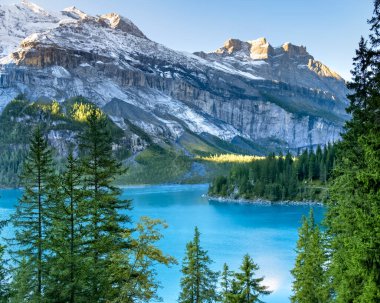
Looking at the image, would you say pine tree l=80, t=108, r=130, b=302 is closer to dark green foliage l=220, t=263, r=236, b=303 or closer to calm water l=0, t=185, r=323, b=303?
dark green foliage l=220, t=263, r=236, b=303

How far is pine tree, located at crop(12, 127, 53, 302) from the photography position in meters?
17.7

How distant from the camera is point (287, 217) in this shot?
109750 mm

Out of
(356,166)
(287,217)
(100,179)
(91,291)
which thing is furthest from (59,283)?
(287,217)

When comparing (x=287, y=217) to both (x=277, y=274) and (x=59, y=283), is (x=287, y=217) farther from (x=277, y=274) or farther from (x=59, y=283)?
(x=59, y=283)

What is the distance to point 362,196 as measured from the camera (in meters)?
15.3

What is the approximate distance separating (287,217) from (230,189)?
47.4 meters

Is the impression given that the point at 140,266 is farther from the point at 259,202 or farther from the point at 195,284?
the point at 259,202

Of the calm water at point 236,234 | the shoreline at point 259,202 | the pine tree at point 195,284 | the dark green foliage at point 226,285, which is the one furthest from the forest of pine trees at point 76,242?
the shoreline at point 259,202

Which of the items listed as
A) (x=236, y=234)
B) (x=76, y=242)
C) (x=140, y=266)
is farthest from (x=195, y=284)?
(x=236, y=234)

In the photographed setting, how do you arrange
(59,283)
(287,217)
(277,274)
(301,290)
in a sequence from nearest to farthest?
(59,283) → (301,290) → (277,274) → (287,217)

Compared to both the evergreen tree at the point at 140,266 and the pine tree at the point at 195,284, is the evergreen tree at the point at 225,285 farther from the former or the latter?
the evergreen tree at the point at 140,266

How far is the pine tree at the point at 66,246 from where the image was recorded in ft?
54.0

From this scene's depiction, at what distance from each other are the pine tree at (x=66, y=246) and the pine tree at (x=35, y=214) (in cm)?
56

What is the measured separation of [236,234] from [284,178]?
2172 inches
